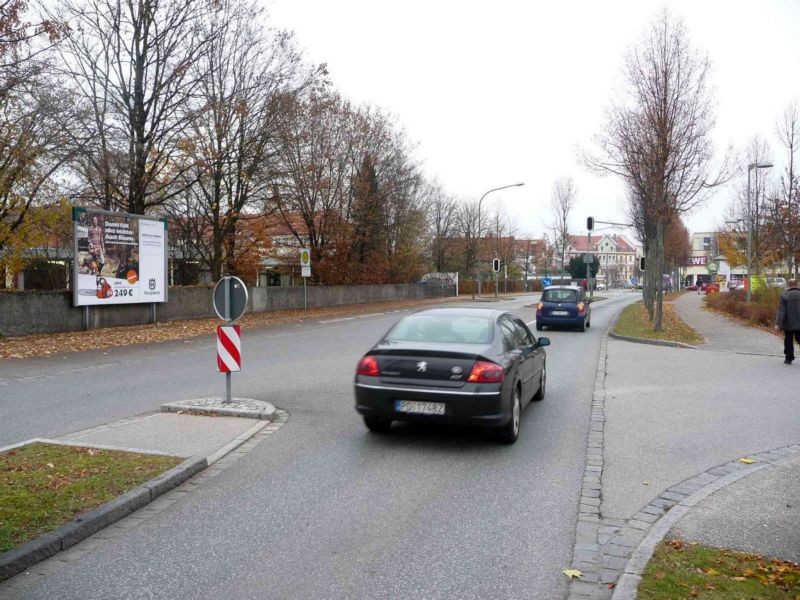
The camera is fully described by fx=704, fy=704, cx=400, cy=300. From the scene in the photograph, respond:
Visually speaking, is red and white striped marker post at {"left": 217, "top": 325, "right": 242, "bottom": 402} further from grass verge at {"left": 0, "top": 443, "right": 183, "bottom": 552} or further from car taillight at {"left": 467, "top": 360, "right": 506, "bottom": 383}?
car taillight at {"left": 467, "top": 360, "right": 506, "bottom": 383}

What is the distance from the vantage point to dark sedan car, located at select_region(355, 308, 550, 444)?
6836 millimetres

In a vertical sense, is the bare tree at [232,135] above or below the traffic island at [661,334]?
above

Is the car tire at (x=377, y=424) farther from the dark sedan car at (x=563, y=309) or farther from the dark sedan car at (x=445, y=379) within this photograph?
the dark sedan car at (x=563, y=309)

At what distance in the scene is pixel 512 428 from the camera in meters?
7.24

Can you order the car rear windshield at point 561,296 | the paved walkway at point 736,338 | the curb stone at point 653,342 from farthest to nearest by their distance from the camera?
the car rear windshield at point 561,296, the curb stone at point 653,342, the paved walkway at point 736,338

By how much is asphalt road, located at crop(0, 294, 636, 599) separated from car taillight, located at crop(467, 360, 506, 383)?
2.40ft

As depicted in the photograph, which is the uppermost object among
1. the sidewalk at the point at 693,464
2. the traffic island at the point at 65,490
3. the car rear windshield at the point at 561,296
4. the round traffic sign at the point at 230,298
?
the round traffic sign at the point at 230,298

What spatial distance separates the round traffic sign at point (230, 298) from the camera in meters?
9.23

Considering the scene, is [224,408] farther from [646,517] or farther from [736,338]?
[736,338]

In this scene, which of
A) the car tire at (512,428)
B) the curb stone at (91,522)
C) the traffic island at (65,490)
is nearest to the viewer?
the curb stone at (91,522)

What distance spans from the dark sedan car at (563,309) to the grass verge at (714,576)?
18934 millimetres

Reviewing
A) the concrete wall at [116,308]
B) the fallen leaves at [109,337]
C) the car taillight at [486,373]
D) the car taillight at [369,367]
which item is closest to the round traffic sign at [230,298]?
the car taillight at [369,367]

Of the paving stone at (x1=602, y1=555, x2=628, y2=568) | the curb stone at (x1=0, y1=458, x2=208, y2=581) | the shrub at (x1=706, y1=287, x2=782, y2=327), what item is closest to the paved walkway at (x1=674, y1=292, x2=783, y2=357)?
the shrub at (x1=706, y1=287, x2=782, y2=327)

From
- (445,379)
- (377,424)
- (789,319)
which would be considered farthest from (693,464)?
(789,319)
